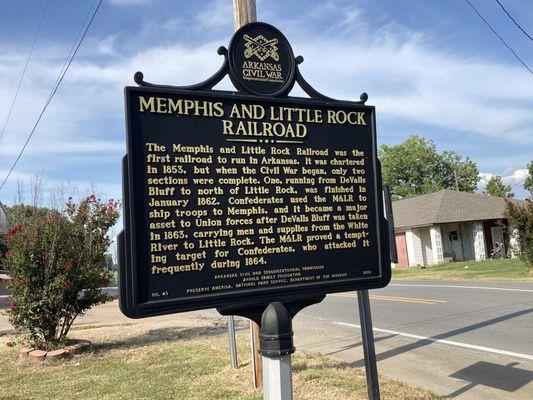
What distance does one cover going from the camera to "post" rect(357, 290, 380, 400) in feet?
16.4

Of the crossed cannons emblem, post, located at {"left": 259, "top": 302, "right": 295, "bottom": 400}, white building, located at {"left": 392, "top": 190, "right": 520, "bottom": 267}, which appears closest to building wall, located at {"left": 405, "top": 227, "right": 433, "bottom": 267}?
white building, located at {"left": 392, "top": 190, "right": 520, "bottom": 267}

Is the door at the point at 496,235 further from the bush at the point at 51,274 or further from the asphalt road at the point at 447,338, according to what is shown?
the bush at the point at 51,274

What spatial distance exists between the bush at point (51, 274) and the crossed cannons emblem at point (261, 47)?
644 centimetres

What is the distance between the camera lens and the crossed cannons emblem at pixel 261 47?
3.68 metres

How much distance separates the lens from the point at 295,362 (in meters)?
7.11

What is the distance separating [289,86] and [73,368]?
594cm

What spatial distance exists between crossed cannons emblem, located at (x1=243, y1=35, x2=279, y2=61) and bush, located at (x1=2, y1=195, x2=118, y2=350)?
644 cm

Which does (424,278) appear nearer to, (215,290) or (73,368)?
(73,368)

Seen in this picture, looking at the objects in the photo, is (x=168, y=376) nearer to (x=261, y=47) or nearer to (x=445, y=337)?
(x=261, y=47)

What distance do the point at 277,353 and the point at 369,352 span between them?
2.22 meters

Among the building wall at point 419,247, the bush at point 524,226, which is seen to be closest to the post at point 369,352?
the bush at point 524,226

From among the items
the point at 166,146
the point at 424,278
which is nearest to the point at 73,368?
the point at 166,146

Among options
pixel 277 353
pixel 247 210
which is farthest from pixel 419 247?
pixel 277 353

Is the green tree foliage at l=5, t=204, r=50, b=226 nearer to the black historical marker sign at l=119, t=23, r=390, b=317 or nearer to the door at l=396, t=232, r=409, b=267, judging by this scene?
the black historical marker sign at l=119, t=23, r=390, b=317
